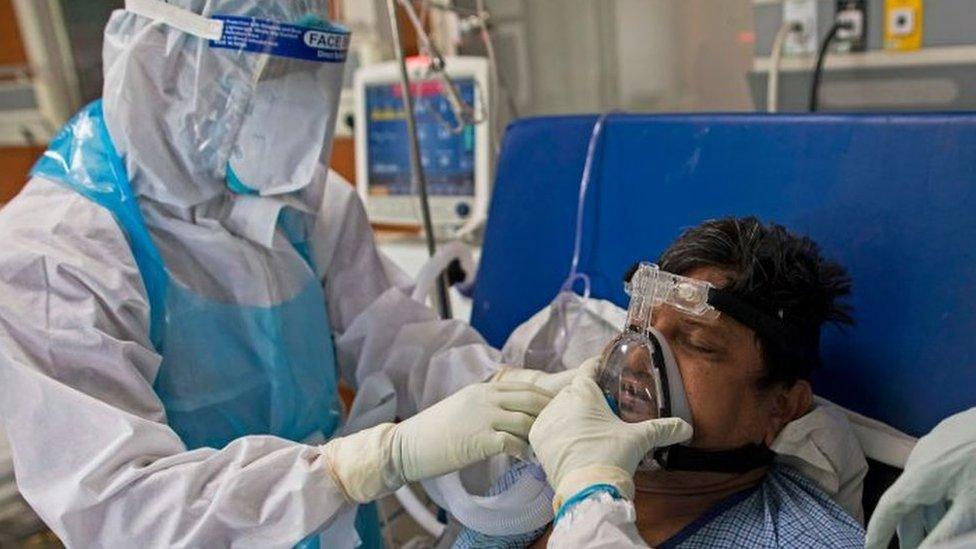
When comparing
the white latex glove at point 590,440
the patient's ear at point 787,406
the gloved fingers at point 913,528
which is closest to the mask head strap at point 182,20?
the white latex glove at point 590,440

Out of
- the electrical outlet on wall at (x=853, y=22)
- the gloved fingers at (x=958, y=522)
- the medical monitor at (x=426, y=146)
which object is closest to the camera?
the gloved fingers at (x=958, y=522)

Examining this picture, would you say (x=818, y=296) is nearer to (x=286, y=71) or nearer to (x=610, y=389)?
(x=610, y=389)

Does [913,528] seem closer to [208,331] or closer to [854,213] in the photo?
[854,213]

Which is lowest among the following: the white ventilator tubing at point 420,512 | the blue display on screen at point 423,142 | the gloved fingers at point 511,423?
the white ventilator tubing at point 420,512

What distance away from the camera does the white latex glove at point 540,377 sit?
1342 mm

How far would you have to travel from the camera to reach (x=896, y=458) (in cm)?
125

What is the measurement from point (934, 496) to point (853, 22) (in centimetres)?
144

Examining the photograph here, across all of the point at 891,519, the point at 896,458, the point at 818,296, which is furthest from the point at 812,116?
the point at 891,519

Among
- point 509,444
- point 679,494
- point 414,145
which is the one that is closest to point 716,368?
point 679,494

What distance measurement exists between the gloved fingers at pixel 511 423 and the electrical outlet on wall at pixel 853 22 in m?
1.41

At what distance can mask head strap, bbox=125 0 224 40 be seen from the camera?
131 cm

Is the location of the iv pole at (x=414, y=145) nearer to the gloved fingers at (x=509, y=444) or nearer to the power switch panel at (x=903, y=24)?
the gloved fingers at (x=509, y=444)

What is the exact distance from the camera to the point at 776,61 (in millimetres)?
2033

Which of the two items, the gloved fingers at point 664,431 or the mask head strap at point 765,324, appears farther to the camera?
the mask head strap at point 765,324
